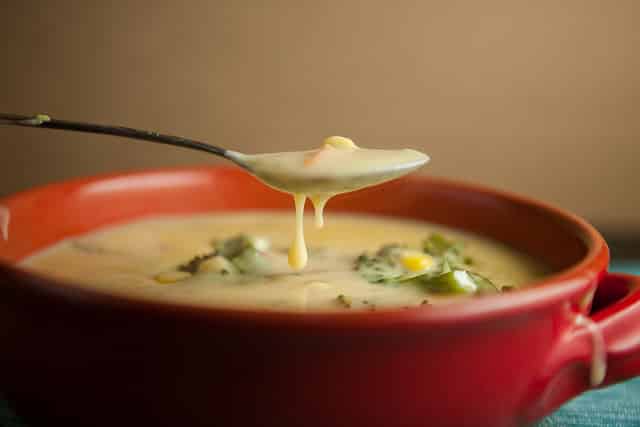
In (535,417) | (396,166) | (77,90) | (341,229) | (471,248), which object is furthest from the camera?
(77,90)

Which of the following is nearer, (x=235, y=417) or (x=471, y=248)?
(x=235, y=417)

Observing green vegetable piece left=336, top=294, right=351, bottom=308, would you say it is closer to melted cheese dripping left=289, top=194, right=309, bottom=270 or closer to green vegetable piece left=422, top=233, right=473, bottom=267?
melted cheese dripping left=289, top=194, right=309, bottom=270

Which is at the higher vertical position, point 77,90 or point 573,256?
point 77,90

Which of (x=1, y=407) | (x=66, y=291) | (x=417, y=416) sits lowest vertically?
(x=1, y=407)

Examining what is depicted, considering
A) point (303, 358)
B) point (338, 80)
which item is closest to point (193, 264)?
Answer: point (303, 358)

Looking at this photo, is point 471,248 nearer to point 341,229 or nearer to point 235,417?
point 341,229

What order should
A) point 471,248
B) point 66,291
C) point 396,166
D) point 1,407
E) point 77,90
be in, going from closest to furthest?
point 66,291
point 1,407
point 396,166
point 471,248
point 77,90

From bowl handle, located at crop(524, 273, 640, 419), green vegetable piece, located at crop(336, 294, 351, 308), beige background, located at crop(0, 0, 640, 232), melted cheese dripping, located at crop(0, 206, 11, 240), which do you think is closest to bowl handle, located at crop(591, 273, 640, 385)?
bowl handle, located at crop(524, 273, 640, 419)

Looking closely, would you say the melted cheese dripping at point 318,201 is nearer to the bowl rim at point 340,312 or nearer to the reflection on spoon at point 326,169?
the reflection on spoon at point 326,169

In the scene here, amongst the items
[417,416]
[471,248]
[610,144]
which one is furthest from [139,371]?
[610,144]

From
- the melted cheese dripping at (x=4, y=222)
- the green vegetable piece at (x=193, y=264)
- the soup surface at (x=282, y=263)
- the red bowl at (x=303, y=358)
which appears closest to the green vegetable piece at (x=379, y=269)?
the soup surface at (x=282, y=263)
